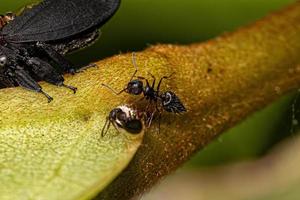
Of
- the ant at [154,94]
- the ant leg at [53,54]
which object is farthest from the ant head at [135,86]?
the ant leg at [53,54]

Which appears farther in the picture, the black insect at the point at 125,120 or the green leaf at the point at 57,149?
the black insect at the point at 125,120

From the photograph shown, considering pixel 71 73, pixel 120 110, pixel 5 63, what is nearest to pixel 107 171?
pixel 120 110

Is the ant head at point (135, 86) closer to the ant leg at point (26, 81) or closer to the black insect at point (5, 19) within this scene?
the ant leg at point (26, 81)

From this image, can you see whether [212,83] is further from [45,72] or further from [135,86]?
[45,72]

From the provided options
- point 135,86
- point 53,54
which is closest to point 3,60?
point 53,54

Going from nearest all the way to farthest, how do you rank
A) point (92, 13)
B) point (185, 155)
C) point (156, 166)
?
point (156, 166) → point (185, 155) → point (92, 13)

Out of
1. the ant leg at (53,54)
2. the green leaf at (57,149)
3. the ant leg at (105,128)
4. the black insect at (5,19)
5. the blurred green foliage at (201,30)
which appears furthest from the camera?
the blurred green foliage at (201,30)

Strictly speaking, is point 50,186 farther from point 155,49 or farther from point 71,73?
point 155,49

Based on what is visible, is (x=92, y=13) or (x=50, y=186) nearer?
(x=50, y=186)
